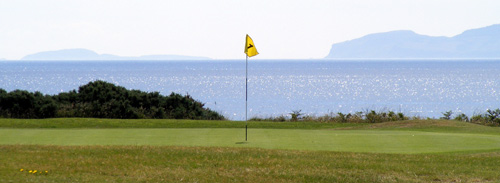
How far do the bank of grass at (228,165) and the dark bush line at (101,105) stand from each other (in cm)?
1170

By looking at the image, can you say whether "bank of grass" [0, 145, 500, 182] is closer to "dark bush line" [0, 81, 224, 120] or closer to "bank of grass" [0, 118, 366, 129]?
"bank of grass" [0, 118, 366, 129]

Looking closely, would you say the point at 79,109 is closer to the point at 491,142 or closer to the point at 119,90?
the point at 119,90

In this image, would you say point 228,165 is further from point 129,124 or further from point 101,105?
point 101,105

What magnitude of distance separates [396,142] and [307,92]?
6959cm

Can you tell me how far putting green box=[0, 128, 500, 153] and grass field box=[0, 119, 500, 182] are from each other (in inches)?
0.9

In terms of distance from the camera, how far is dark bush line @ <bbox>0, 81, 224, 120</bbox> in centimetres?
2359

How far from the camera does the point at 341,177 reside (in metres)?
9.91

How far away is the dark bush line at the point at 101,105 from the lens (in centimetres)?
2359

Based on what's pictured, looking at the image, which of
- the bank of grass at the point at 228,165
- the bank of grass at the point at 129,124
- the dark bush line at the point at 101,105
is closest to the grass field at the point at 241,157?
the bank of grass at the point at 228,165

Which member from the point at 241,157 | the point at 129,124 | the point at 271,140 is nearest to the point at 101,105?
the point at 129,124

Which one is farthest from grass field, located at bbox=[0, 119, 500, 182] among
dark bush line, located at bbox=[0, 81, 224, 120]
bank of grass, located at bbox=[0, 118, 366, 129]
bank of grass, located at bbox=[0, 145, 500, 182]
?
dark bush line, located at bbox=[0, 81, 224, 120]

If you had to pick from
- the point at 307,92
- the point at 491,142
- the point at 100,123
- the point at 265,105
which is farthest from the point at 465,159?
the point at 307,92

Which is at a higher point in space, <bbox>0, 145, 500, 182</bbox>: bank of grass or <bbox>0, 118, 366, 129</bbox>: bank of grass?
<bbox>0, 145, 500, 182</bbox>: bank of grass

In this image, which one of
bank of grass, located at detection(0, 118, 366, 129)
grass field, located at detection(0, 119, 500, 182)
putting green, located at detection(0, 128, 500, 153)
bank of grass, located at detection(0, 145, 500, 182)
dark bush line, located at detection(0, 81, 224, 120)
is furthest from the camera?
dark bush line, located at detection(0, 81, 224, 120)
